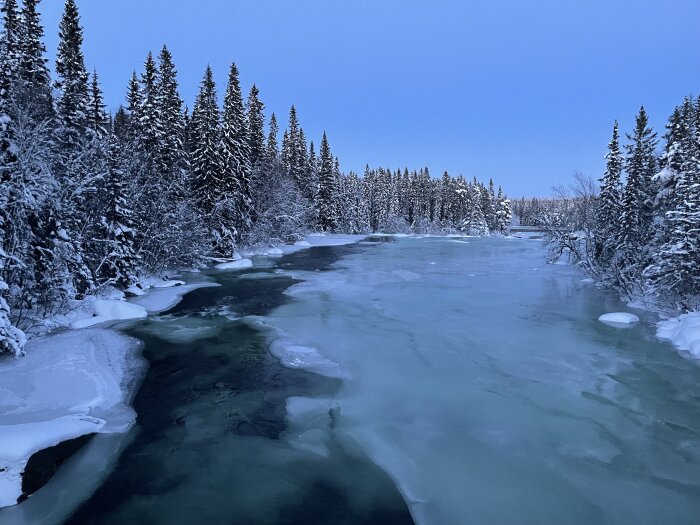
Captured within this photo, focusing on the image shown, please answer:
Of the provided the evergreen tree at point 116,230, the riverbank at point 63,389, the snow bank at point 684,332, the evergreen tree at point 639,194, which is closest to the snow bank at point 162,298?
the evergreen tree at point 116,230

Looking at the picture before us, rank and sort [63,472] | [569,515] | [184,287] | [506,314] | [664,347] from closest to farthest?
1. [569,515]
2. [63,472]
3. [664,347]
4. [506,314]
5. [184,287]

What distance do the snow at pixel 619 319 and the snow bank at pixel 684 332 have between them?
0.88 metres

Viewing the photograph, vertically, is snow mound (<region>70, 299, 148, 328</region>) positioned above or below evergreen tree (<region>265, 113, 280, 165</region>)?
below

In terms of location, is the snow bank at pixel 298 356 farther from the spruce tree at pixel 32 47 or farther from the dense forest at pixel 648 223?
the spruce tree at pixel 32 47

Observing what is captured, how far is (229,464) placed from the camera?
20.5 feet

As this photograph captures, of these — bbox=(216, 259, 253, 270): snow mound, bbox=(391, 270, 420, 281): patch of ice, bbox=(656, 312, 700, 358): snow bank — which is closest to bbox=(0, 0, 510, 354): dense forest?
bbox=(216, 259, 253, 270): snow mound

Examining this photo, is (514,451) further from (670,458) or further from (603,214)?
(603,214)

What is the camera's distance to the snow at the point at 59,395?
Answer: 219 inches

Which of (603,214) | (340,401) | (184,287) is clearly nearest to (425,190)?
(603,214)

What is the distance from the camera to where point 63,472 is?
5.89 m

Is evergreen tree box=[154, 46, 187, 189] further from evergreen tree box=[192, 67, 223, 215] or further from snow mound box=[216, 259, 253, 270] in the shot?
snow mound box=[216, 259, 253, 270]

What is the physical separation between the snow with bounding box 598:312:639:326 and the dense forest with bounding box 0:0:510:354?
16.8 meters

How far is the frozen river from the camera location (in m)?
5.46

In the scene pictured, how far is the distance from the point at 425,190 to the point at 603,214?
268 feet
